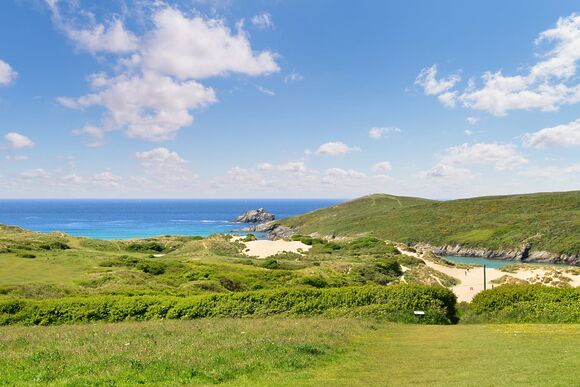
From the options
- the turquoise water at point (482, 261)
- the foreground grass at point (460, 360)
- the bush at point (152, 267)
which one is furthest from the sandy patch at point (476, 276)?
the foreground grass at point (460, 360)

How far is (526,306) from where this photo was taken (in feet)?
85.7

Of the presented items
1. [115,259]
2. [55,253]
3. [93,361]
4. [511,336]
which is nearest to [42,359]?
[93,361]

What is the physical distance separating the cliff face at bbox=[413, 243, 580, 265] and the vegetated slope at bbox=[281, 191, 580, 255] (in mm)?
1437

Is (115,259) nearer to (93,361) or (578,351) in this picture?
(93,361)

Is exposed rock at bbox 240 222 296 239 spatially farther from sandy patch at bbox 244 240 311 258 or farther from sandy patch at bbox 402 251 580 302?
sandy patch at bbox 402 251 580 302

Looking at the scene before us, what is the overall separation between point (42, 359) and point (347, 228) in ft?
479

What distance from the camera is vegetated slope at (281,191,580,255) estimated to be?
353 feet

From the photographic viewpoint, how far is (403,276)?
63625mm

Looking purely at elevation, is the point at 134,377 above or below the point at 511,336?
above

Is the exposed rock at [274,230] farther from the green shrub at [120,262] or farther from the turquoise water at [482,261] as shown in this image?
the green shrub at [120,262]

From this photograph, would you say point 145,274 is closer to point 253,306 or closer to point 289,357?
point 253,306

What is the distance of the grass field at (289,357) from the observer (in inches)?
452

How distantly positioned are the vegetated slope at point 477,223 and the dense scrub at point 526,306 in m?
84.4

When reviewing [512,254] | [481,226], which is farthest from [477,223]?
[512,254]
